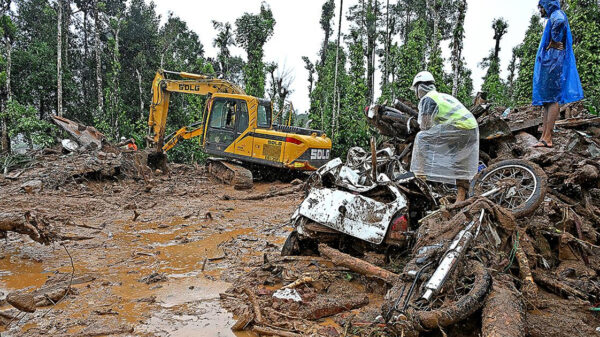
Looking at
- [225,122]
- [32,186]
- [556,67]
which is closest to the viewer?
[556,67]

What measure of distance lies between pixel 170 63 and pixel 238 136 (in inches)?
703

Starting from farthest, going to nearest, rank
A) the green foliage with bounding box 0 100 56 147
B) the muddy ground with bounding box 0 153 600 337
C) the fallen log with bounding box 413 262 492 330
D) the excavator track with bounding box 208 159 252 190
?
the green foliage with bounding box 0 100 56 147 → the excavator track with bounding box 208 159 252 190 → the muddy ground with bounding box 0 153 600 337 → the fallen log with bounding box 413 262 492 330

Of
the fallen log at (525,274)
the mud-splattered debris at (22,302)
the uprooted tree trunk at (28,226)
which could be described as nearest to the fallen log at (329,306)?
the fallen log at (525,274)

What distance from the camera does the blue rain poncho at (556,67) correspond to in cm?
490

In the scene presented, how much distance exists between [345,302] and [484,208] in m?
1.51

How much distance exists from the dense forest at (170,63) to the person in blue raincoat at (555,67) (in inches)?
337

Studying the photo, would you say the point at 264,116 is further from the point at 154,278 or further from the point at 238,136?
the point at 154,278

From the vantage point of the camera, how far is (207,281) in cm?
414

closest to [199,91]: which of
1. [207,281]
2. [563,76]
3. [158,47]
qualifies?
[207,281]

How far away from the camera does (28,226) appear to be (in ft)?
14.6

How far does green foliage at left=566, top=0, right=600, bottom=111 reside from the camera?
41.2 feet

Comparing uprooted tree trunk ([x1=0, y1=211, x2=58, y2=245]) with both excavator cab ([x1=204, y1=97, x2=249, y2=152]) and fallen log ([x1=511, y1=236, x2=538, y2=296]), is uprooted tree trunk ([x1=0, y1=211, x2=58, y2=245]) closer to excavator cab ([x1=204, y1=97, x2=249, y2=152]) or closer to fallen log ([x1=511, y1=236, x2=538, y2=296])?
fallen log ([x1=511, y1=236, x2=538, y2=296])

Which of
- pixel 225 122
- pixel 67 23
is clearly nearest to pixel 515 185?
pixel 225 122

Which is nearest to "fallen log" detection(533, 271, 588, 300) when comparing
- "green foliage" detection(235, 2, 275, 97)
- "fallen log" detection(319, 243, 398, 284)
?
"fallen log" detection(319, 243, 398, 284)
